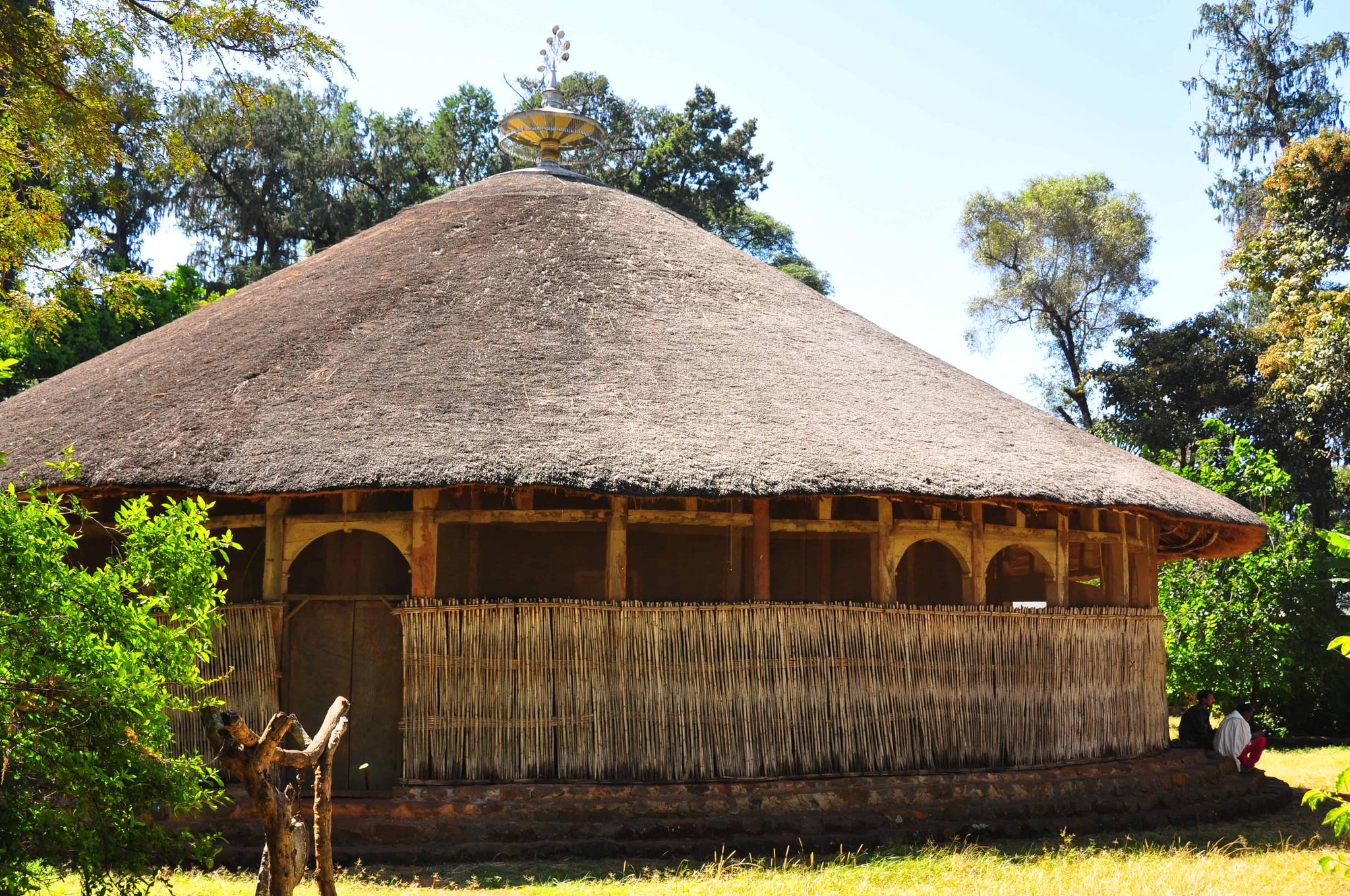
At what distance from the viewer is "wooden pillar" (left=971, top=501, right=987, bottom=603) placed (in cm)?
1098

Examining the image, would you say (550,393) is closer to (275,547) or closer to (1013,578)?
(275,547)

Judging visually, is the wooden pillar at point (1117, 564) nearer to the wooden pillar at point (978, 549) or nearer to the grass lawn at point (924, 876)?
the wooden pillar at point (978, 549)

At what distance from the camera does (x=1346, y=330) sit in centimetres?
1959

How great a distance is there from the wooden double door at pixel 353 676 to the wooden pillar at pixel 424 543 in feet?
2.46

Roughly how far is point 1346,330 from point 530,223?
13596 mm

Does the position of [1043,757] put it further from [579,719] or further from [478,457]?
[478,457]

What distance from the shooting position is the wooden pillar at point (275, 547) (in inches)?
385

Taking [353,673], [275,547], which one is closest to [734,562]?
[353,673]

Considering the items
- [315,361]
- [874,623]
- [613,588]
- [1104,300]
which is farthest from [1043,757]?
[1104,300]

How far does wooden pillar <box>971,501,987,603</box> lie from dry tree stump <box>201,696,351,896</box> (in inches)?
251

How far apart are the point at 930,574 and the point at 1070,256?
2028cm

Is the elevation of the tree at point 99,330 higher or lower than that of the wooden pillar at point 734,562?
higher

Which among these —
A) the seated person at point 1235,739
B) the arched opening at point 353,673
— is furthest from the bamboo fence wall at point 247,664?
the seated person at point 1235,739

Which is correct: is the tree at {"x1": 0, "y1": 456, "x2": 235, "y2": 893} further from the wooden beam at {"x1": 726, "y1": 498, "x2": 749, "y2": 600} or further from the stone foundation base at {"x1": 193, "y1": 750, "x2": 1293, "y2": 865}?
the wooden beam at {"x1": 726, "y1": 498, "x2": 749, "y2": 600}
